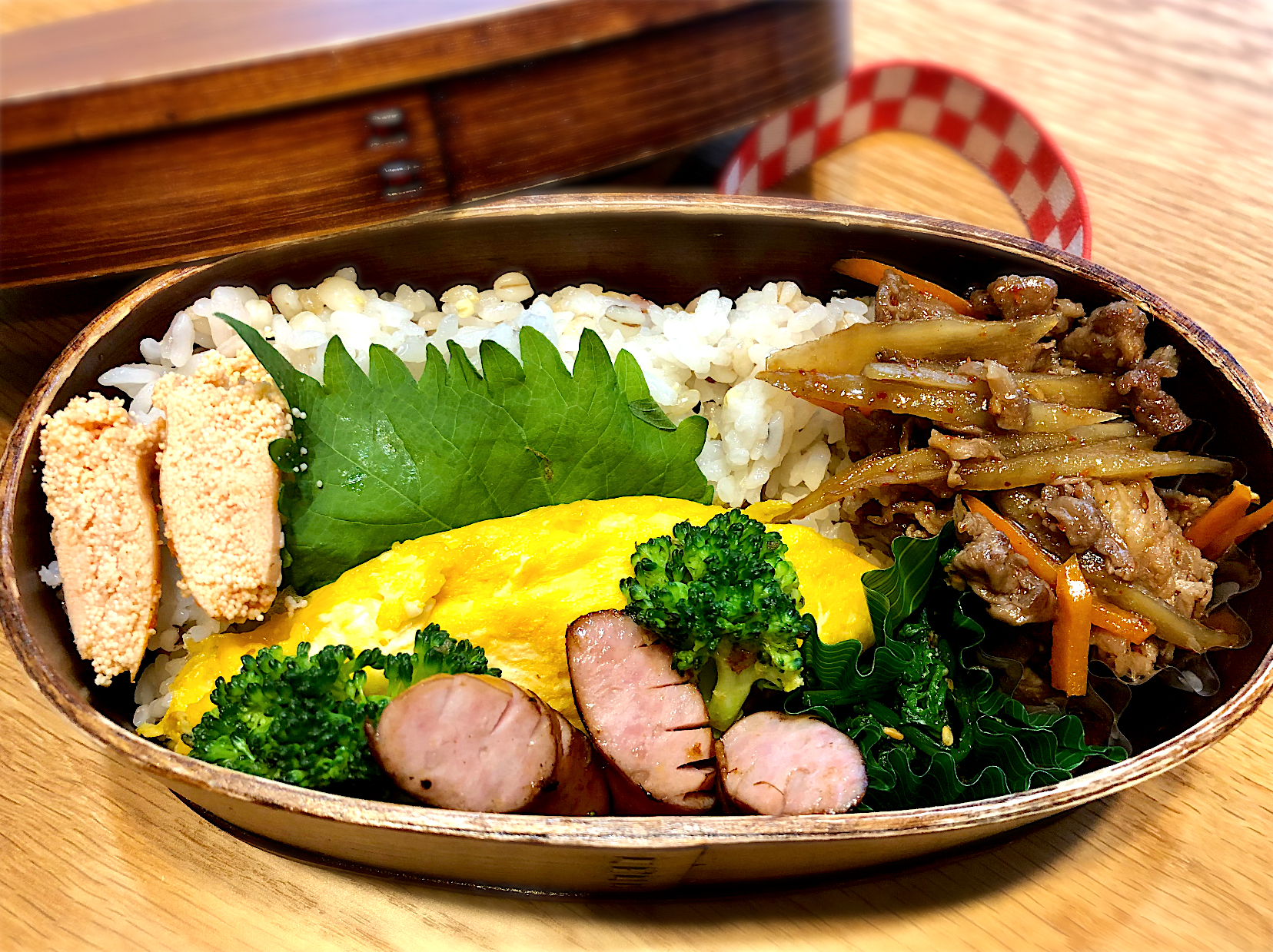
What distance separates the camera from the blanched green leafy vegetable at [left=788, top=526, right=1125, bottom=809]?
173cm

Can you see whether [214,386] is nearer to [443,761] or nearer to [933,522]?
[443,761]

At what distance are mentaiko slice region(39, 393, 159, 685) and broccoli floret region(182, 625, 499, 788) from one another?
26 cm

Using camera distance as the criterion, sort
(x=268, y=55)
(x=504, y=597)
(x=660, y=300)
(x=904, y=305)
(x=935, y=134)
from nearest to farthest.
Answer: (x=268, y=55), (x=504, y=597), (x=904, y=305), (x=660, y=300), (x=935, y=134)

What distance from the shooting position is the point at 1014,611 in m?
1.76

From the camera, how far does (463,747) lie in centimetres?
155

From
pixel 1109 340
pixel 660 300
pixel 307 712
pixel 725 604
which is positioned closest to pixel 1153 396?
pixel 1109 340

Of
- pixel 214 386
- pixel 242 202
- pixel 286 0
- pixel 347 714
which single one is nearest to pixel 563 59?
pixel 286 0

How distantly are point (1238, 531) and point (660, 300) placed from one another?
1423 millimetres

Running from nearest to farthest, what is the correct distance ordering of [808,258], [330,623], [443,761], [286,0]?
[443,761], [286,0], [330,623], [808,258]

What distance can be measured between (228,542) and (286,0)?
1057 millimetres

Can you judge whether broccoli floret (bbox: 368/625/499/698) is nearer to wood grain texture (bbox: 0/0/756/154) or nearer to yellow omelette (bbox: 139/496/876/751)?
yellow omelette (bbox: 139/496/876/751)

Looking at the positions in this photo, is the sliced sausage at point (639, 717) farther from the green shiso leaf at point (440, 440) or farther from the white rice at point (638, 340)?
the white rice at point (638, 340)

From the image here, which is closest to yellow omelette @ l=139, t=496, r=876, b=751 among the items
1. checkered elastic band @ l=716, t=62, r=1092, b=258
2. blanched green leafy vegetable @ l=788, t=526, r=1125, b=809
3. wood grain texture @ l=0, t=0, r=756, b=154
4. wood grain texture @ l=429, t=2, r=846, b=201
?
blanched green leafy vegetable @ l=788, t=526, r=1125, b=809

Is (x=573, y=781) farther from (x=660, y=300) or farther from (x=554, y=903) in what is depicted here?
(x=660, y=300)
